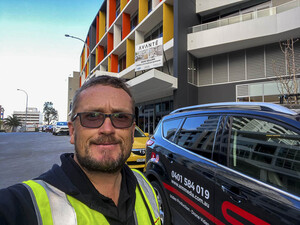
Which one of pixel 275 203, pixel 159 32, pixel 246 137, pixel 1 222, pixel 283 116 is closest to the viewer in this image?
pixel 1 222

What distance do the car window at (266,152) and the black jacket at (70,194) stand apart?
1104 mm

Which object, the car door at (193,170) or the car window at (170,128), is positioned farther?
the car window at (170,128)

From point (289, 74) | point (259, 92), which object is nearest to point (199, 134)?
point (289, 74)

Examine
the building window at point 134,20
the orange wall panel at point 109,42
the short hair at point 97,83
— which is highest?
the building window at point 134,20

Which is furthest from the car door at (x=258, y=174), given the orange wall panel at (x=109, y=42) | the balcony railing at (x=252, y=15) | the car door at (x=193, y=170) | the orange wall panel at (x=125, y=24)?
the orange wall panel at (x=109, y=42)

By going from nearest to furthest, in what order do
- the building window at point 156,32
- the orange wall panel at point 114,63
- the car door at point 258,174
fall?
the car door at point 258,174 → the building window at point 156,32 → the orange wall panel at point 114,63

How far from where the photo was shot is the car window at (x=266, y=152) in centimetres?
140

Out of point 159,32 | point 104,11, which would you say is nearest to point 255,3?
point 159,32

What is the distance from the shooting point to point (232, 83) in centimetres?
1270

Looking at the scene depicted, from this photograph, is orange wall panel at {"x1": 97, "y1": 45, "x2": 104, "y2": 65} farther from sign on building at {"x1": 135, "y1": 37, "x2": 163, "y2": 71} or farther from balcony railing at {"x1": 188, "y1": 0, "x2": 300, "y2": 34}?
balcony railing at {"x1": 188, "y1": 0, "x2": 300, "y2": 34}

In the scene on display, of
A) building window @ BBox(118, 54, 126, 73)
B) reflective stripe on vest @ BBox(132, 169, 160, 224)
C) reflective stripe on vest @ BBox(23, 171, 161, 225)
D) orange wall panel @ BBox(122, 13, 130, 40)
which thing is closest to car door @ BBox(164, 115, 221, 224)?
reflective stripe on vest @ BBox(132, 169, 160, 224)

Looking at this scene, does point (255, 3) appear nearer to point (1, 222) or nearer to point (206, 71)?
point (206, 71)

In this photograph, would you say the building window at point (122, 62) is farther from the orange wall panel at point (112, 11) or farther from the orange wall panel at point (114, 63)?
the orange wall panel at point (112, 11)

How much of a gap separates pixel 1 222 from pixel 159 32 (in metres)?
17.6
